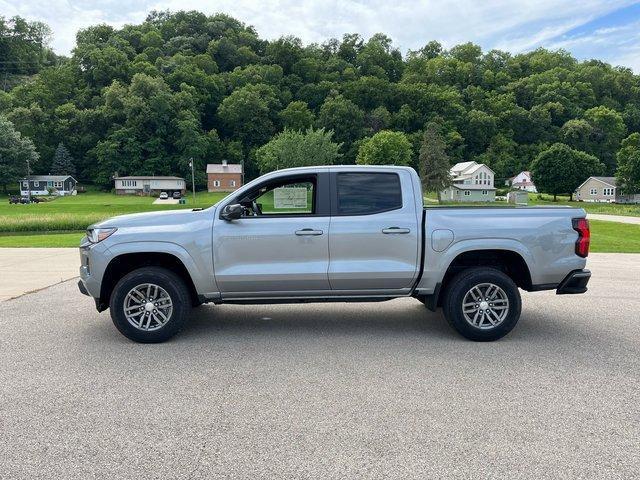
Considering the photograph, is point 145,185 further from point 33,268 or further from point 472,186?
point 33,268

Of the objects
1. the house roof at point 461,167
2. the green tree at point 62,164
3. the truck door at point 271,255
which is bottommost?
the truck door at point 271,255

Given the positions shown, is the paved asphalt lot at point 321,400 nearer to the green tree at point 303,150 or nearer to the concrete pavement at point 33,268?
the concrete pavement at point 33,268

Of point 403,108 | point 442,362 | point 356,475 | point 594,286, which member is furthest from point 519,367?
point 403,108

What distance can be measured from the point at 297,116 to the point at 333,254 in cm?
10376

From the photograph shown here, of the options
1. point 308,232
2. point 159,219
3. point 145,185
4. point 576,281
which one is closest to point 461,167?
point 145,185

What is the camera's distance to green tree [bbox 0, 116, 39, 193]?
269 feet

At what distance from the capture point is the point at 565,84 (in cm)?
10969

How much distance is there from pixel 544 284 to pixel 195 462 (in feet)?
14.3

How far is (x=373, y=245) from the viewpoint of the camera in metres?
5.45

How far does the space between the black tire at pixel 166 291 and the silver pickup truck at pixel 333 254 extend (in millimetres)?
11

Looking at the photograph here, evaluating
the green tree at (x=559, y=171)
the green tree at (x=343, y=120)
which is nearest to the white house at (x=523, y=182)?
the green tree at (x=559, y=171)

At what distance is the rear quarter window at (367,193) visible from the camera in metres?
5.57

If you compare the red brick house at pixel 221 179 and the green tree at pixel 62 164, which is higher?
the green tree at pixel 62 164

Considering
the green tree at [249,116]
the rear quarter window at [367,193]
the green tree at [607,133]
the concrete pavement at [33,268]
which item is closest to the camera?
the rear quarter window at [367,193]
